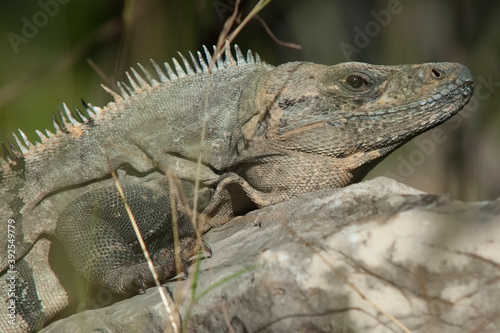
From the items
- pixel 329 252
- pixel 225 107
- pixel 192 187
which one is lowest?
pixel 329 252

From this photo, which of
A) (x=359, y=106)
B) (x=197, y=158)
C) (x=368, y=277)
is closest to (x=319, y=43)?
(x=359, y=106)

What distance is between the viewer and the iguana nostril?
4.74m

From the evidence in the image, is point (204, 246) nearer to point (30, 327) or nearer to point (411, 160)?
point (30, 327)

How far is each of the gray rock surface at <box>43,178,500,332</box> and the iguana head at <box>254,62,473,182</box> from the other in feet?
3.54

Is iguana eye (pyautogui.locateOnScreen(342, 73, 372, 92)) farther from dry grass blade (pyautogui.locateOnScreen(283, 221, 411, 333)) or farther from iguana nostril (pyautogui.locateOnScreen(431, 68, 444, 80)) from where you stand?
dry grass blade (pyautogui.locateOnScreen(283, 221, 411, 333))

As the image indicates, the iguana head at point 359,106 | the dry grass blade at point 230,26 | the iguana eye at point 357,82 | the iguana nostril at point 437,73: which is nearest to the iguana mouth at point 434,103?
the iguana head at point 359,106

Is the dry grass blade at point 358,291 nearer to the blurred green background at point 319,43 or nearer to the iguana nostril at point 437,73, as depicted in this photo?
the iguana nostril at point 437,73

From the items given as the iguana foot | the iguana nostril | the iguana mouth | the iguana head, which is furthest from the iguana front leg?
the iguana nostril

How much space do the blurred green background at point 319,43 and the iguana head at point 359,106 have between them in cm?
185

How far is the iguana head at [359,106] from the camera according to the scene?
462 centimetres

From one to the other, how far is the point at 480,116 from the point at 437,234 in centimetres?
548

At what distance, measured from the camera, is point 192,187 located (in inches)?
191

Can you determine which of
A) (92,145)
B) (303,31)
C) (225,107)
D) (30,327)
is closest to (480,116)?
(303,31)

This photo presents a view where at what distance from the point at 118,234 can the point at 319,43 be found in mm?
4188
